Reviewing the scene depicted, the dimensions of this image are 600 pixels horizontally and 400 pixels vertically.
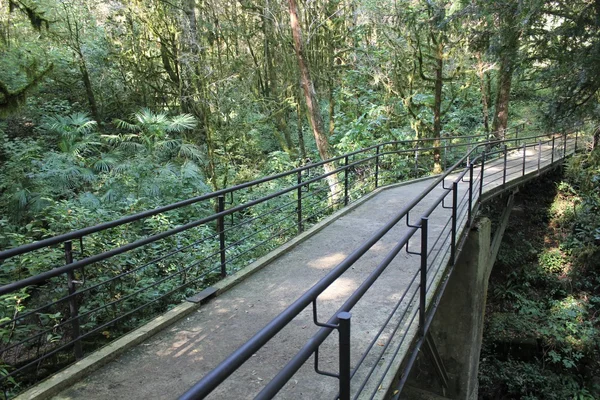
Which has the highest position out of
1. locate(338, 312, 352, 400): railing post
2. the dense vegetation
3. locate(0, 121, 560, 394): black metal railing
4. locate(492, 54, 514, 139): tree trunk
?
locate(492, 54, 514, 139): tree trunk

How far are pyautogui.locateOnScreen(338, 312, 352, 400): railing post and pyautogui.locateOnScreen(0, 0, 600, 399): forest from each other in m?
5.51

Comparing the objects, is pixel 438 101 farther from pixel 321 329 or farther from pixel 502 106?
pixel 321 329

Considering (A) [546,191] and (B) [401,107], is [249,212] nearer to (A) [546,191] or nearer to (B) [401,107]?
(B) [401,107]

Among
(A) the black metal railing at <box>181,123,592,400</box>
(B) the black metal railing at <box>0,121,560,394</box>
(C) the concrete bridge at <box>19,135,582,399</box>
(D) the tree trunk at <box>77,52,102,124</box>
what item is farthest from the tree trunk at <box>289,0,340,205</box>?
(D) the tree trunk at <box>77,52,102,124</box>

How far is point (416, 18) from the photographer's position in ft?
42.7

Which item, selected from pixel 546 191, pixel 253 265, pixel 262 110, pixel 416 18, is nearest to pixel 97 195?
pixel 253 265

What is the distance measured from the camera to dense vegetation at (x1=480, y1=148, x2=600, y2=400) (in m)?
9.96

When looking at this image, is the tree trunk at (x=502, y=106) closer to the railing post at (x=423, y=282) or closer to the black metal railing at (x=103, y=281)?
the black metal railing at (x=103, y=281)

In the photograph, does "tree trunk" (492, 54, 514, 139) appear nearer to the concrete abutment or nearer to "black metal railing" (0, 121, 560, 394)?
the concrete abutment

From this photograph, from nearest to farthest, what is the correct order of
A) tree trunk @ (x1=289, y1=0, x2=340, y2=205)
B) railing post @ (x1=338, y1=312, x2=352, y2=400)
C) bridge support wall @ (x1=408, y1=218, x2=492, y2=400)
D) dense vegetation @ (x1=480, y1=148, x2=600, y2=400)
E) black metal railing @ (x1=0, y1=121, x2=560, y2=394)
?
railing post @ (x1=338, y1=312, x2=352, y2=400)
black metal railing @ (x1=0, y1=121, x2=560, y2=394)
bridge support wall @ (x1=408, y1=218, x2=492, y2=400)
dense vegetation @ (x1=480, y1=148, x2=600, y2=400)
tree trunk @ (x1=289, y1=0, x2=340, y2=205)

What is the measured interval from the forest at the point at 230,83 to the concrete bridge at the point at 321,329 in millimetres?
3066

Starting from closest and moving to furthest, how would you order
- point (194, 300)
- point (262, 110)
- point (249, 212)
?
1. point (194, 300)
2. point (249, 212)
3. point (262, 110)

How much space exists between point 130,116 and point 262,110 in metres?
5.48

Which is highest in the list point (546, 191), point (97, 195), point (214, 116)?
point (214, 116)
